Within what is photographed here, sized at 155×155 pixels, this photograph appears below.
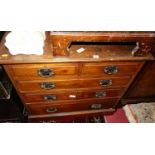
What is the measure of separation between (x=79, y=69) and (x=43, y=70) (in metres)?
0.29

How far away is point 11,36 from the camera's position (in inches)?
53.5

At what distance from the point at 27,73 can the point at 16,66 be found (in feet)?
0.37

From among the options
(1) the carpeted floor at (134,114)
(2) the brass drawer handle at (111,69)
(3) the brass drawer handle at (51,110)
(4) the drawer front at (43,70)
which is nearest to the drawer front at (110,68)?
(2) the brass drawer handle at (111,69)

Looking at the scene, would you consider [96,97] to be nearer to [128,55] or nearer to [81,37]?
[128,55]

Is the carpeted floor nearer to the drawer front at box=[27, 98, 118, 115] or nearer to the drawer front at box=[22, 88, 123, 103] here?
the drawer front at box=[27, 98, 118, 115]

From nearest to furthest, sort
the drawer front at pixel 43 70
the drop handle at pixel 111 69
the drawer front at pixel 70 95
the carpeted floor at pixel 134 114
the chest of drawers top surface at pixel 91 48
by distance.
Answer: the chest of drawers top surface at pixel 91 48 < the drawer front at pixel 43 70 < the drop handle at pixel 111 69 < the drawer front at pixel 70 95 < the carpeted floor at pixel 134 114

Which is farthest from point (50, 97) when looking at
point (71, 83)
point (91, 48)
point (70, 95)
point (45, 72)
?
point (91, 48)

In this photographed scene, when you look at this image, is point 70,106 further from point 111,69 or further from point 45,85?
point 111,69

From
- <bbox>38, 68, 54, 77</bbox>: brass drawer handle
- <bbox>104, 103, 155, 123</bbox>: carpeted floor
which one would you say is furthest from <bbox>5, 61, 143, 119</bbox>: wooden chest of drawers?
<bbox>104, 103, 155, 123</bbox>: carpeted floor

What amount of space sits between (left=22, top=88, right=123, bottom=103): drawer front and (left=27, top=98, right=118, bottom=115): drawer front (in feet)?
0.32

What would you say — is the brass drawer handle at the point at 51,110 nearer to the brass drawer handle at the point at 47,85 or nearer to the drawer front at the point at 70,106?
the drawer front at the point at 70,106

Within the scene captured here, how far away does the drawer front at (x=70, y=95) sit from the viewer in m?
1.80

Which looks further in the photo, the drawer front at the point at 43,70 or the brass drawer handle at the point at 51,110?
the brass drawer handle at the point at 51,110

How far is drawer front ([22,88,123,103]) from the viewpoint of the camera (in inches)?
70.7
